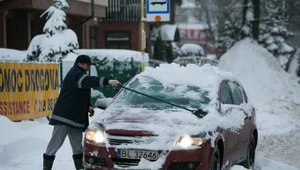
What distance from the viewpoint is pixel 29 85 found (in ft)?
41.9

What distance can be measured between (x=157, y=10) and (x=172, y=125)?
20.6ft

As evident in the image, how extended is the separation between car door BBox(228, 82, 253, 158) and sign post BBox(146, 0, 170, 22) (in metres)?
3.64

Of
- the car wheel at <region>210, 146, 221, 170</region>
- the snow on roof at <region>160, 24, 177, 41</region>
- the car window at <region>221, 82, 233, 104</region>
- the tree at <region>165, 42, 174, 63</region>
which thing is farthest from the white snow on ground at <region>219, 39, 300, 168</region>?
the snow on roof at <region>160, 24, 177, 41</region>

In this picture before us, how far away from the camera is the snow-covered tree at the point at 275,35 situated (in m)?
33.8

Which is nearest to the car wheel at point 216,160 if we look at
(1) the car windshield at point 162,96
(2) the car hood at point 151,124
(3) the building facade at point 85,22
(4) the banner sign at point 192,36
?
(2) the car hood at point 151,124

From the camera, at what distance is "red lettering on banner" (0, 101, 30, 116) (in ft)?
38.4

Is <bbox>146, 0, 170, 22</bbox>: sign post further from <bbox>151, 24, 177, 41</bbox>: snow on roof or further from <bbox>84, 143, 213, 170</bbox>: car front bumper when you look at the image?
<bbox>151, 24, 177, 41</bbox>: snow on roof

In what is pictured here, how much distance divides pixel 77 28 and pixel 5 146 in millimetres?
17669

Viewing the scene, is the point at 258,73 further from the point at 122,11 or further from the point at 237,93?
the point at 237,93

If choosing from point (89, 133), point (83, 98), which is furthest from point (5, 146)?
point (89, 133)

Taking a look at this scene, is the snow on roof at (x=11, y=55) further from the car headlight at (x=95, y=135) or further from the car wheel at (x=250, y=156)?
the car headlight at (x=95, y=135)

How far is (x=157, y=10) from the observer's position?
42.8 feet

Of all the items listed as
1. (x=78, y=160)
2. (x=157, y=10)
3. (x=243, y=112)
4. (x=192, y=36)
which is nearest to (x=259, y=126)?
(x=157, y=10)

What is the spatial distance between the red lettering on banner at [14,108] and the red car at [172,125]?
3.99 m
